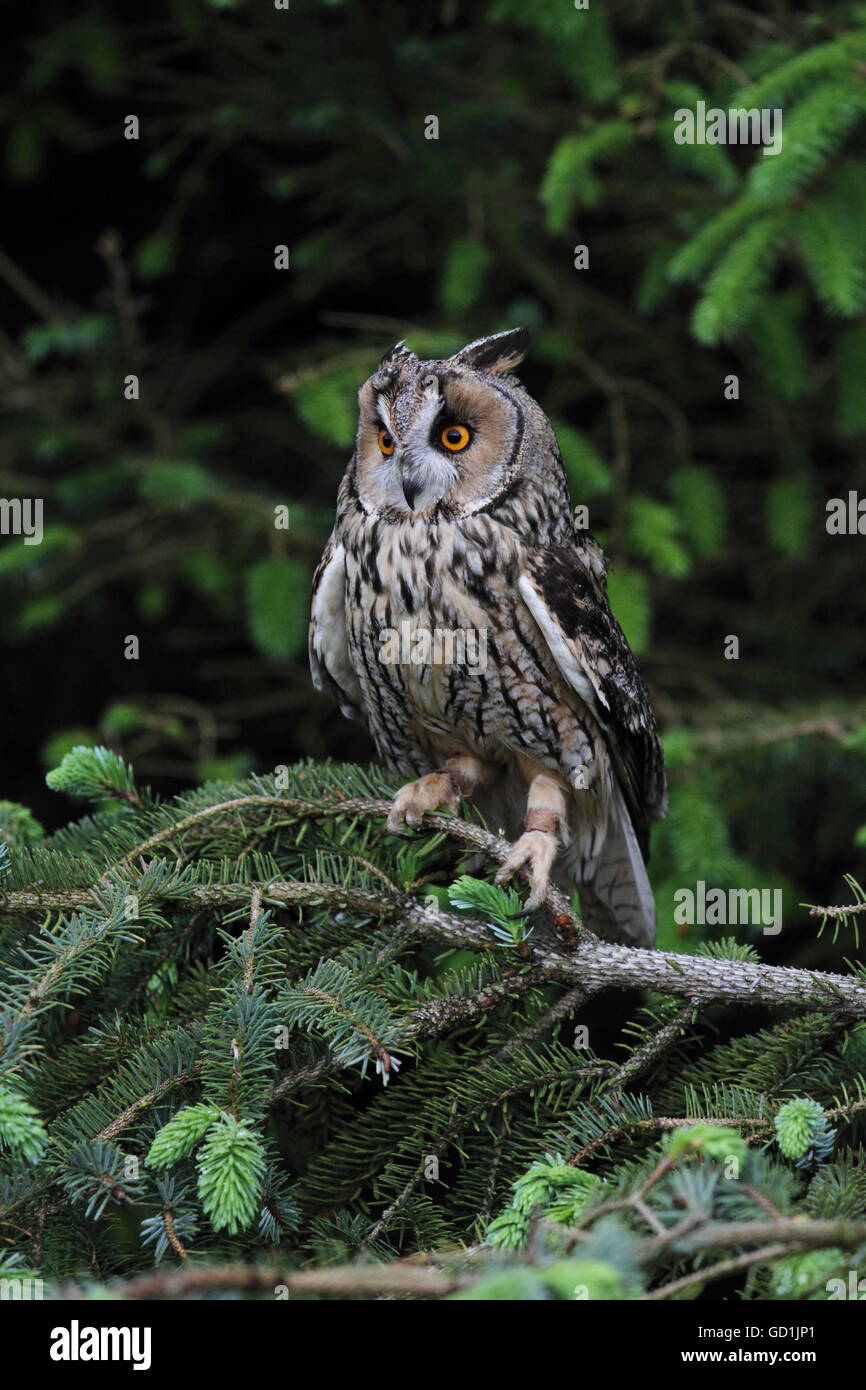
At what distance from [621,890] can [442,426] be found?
3.16 feet

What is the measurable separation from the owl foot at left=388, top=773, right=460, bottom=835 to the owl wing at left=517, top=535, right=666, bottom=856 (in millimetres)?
288

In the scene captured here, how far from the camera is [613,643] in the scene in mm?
2100

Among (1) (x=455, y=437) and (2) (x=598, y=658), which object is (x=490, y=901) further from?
(1) (x=455, y=437)

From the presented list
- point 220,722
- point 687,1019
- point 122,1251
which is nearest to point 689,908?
point 687,1019

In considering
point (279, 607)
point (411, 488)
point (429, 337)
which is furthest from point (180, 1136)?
point (429, 337)

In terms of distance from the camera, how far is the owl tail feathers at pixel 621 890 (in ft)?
7.37

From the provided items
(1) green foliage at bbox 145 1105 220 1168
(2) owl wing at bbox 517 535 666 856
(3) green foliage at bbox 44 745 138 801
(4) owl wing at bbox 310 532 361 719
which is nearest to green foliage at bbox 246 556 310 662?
(4) owl wing at bbox 310 532 361 719

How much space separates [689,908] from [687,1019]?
890 mm

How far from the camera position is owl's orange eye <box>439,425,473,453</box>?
2.02 metres

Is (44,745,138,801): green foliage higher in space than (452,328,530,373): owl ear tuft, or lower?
lower

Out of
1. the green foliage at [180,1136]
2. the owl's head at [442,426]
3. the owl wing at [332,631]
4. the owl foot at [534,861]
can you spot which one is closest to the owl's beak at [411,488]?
the owl's head at [442,426]

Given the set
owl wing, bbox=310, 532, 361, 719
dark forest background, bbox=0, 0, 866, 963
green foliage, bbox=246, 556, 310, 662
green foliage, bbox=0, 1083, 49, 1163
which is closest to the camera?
green foliage, bbox=0, 1083, 49, 1163

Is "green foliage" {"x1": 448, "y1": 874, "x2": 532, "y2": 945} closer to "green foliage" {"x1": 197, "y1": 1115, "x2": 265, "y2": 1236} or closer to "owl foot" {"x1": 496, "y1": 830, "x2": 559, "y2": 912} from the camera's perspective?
"owl foot" {"x1": 496, "y1": 830, "x2": 559, "y2": 912}
